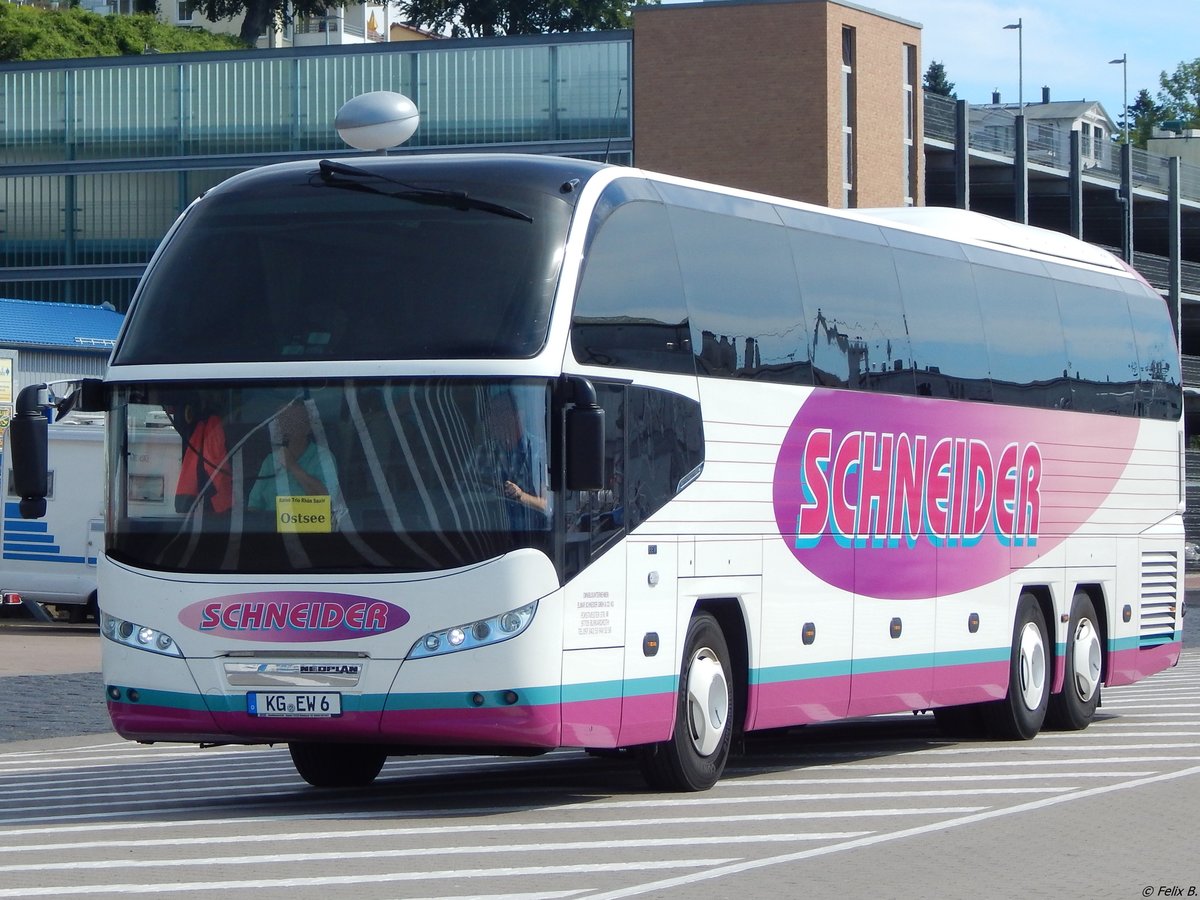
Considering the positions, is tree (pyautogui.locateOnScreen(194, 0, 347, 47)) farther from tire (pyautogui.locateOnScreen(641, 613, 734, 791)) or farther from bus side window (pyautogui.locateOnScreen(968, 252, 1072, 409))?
tire (pyautogui.locateOnScreen(641, 613, 734, 791))

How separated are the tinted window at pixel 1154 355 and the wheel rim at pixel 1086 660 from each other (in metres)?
2.27

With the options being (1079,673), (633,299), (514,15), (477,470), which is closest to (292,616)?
(477,470)

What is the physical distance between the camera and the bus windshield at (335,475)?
37.9 feet

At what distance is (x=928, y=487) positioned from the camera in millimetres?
15836

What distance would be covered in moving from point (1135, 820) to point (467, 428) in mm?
3976

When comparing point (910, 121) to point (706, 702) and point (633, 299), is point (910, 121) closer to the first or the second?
point (706, 702)

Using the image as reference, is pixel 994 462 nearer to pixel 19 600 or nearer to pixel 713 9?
pixel 19 600

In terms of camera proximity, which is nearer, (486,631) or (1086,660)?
(486,631)

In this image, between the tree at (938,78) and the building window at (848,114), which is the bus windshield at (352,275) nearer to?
the building window at (848,114)

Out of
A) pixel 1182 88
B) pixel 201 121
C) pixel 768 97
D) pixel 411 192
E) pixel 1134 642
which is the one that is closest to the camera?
pixel 411 192

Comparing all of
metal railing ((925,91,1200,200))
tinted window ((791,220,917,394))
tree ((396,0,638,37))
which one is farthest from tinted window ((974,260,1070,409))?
tree ((396,0,638,37))

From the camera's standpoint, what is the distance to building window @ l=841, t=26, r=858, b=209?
170 ft

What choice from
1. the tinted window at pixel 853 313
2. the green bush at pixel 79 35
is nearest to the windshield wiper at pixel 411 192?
the tinted window at pixel 853 313

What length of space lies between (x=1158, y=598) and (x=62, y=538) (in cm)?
2089
